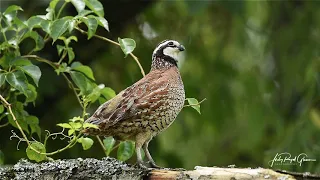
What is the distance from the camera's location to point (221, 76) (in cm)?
689

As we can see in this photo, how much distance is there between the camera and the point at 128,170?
11.5 feet

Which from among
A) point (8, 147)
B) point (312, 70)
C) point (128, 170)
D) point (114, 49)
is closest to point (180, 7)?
point (114, 49)

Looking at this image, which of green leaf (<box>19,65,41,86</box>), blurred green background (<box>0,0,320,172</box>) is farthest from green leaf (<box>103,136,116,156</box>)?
blurred green background (<box>0,0,320,172</box>)

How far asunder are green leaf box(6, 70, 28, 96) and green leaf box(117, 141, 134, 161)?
57 cm

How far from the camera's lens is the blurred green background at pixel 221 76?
19.6 feet

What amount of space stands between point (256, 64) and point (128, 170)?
421 centimetres

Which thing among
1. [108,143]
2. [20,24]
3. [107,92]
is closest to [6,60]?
[20,24]

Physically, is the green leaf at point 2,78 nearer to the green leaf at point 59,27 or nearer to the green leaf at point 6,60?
the green leaf at point 6,60

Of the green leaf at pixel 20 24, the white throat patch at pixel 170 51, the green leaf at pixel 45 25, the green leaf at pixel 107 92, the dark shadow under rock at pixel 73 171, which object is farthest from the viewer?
the white throat patch at pixel 170 51

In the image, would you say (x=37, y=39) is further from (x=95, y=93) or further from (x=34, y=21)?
(x=95, y=93)

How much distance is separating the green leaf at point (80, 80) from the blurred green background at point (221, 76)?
1608 mm

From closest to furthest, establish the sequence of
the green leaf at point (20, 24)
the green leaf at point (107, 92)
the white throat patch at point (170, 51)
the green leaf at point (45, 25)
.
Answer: the green leaf at point (45, 25)
the green leaf at point (20, 24)
the green leaf at point (107, 92)
the white throat patch at point (170, 51)

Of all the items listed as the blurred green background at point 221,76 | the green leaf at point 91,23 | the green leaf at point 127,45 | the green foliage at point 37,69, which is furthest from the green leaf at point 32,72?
the blurred green background at point 221,76

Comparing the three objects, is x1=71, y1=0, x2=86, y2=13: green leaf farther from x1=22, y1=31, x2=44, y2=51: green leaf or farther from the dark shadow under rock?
the dark shadow under rock
